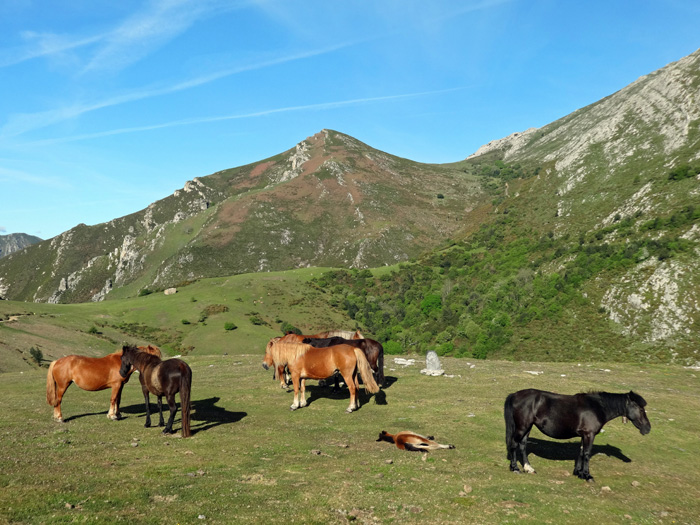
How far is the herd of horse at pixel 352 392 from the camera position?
12.5m

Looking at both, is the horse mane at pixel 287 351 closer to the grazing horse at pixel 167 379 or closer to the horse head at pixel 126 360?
the grazing horse at pixel 167 379

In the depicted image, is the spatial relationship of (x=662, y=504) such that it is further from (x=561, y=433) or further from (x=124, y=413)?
(x=124, y=413)

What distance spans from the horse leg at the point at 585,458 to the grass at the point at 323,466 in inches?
12.8

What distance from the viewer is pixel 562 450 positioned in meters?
15.0

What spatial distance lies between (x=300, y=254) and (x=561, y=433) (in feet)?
528

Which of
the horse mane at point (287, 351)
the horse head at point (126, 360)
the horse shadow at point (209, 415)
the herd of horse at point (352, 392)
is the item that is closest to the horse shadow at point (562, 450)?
the herd of horse at point (352, 392)

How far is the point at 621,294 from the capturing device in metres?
62.7

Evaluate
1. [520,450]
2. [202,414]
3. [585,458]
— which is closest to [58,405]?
[202,414]

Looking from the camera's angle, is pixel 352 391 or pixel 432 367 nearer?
pixel 352 391

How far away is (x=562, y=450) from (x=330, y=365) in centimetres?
1007

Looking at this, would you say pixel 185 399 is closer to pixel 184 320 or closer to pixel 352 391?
pixel 352 391

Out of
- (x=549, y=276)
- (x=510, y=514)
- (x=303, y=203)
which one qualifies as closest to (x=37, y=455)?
(x=510, y=514)

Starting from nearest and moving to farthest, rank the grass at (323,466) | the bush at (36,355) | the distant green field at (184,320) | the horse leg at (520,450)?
the grass at (323,466)
the horse leg at (520,450)
the bush at (36,355)
the distant green field at (184,320)

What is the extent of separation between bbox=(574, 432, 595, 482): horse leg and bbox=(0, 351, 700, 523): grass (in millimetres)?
325
